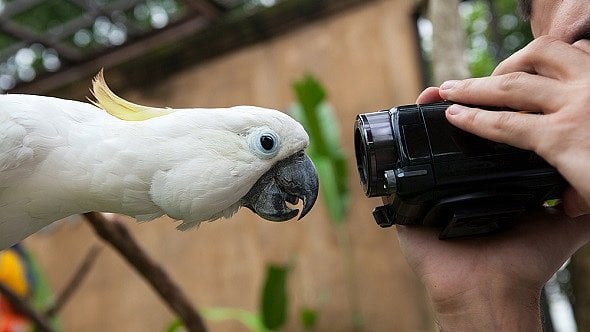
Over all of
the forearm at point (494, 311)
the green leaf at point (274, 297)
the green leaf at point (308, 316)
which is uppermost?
the forearm at point (494, 311)

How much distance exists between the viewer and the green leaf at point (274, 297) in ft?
7.29

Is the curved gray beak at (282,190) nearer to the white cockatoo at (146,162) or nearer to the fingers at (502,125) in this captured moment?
the white cockatoo at (146,162)

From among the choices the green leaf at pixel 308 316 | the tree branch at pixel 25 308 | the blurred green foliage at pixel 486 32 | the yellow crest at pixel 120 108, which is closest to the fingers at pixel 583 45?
the yellow crest at pixel 120 108

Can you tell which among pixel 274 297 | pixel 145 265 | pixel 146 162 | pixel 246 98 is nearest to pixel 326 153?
pixel 274 297

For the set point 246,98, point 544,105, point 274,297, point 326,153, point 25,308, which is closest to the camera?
point 544,105

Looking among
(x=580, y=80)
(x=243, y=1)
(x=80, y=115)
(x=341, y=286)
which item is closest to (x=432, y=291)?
(x=580, y=80)

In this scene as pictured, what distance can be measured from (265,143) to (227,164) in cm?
7

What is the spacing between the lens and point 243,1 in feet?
10.5

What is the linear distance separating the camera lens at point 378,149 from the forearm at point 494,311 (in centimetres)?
21

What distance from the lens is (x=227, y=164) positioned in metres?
0.93

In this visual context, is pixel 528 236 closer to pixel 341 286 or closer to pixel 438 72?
pixel 438 72

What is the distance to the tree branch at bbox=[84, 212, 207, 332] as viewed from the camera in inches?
56.4

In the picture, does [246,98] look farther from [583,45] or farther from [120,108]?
[583,45]

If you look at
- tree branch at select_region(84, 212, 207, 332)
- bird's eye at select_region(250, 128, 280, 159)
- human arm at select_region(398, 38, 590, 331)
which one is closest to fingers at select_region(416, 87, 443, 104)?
human arm at select_region(398, 38, 590, 331)
